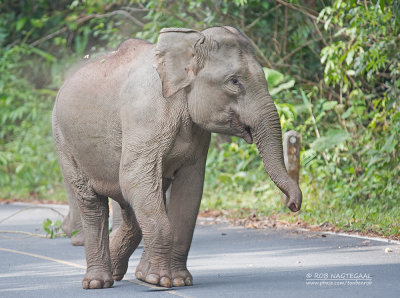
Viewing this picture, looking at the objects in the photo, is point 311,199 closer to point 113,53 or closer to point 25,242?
point 25,242

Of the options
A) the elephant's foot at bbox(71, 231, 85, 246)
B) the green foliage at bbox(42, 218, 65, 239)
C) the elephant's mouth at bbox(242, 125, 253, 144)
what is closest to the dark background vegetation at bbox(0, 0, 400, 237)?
the green foliage at bbox(42, 218, 65, 239)

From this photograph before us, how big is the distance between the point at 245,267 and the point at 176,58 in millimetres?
2672

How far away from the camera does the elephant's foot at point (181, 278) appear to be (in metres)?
8.20

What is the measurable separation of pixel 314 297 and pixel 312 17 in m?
11.1

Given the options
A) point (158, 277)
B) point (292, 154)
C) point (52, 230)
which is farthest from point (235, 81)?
point (292, 154)

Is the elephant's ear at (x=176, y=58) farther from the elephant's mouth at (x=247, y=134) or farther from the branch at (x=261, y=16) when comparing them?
the branch at (x=261, y=16)

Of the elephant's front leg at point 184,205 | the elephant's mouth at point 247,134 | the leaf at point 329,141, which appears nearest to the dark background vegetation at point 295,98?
the leaf at point 329,141

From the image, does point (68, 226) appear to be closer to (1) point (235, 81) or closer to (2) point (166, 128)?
(2) point (166, 128)

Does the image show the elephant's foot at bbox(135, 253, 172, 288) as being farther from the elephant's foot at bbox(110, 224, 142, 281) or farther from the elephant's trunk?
the elephant's trunk

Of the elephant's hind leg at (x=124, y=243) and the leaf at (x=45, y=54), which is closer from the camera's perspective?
the elephant's hind leg at (x=124, y=243)

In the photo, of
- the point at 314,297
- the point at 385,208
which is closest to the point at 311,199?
the point at 385,208

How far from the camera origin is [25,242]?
13.1 m

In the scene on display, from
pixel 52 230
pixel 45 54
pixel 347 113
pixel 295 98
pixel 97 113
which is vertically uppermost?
pixel 97 113

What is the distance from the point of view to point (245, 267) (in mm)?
9594
